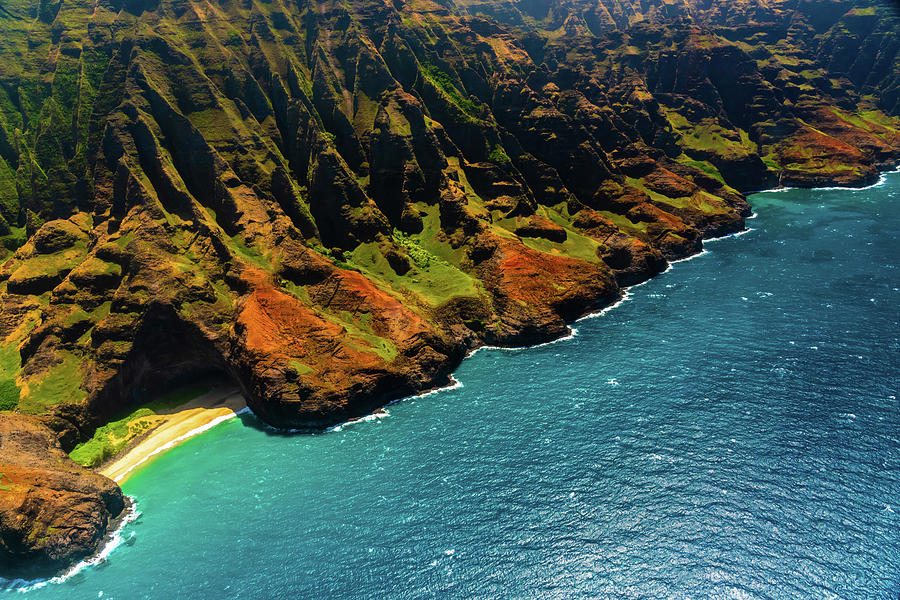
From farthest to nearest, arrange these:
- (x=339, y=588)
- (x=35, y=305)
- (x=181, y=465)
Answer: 1. (x=35, y=305)
2. (x=181, y=465)
3. (x=339, y=588)

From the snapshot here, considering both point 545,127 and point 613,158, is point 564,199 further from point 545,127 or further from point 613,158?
point 613,158

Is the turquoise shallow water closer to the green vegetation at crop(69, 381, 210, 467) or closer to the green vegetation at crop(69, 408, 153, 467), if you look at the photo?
the green vegetation at crop(69, 408, 153, 467)

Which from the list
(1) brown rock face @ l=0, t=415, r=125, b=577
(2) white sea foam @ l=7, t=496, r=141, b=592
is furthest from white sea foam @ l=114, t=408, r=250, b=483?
(2) white sea foam @ l=7, t=496, r=141, b=592

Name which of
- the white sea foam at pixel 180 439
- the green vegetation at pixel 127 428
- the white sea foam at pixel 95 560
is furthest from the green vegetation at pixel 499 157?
the white sea foam at pixel 95 560

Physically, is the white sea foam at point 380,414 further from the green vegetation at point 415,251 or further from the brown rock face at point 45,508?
the green vegetation at point 415,251

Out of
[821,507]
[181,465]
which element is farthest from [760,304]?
[181,465]

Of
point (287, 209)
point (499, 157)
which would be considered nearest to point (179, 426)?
point (287, 209)
